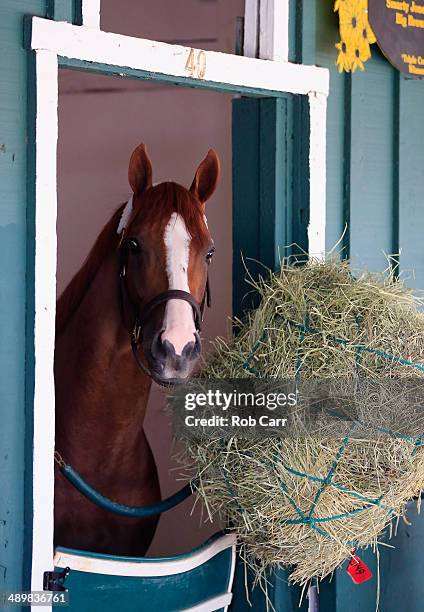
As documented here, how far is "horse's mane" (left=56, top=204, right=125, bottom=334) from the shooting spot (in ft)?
8.96

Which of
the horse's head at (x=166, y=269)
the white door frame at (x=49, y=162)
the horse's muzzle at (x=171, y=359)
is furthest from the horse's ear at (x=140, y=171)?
the horse's muzzle at (x=171, y=359)

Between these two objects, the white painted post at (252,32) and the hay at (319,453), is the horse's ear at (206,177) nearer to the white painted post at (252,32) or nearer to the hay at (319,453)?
the white painted post at (252,32)

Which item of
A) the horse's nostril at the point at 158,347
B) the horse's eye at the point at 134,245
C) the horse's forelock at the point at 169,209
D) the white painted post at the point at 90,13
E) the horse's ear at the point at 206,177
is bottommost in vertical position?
the horse's nostril at the point at 158,347

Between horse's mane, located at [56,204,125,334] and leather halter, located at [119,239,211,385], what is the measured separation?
18 centimetres

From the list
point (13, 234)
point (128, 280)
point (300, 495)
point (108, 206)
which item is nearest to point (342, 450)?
point (300, 495)

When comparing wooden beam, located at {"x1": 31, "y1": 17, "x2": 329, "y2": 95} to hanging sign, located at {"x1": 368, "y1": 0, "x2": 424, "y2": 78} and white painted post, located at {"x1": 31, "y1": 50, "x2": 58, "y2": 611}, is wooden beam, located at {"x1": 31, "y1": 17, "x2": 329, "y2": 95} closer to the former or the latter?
white painted post, located at {"x1": 31, "y1": 50, "x2": 58, "y2": 611}

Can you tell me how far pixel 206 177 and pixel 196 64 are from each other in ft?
1.35

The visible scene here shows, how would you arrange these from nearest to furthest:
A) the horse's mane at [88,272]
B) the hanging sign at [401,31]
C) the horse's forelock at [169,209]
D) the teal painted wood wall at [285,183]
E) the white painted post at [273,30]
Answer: the teal painted wood wall at [285,183] < the horse's forelock at [169,209] < the white painted post at [273,30] < the horse's mane at [88,272] < the hanging sign at [401,31]

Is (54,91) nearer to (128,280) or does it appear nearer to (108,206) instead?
(128,280)

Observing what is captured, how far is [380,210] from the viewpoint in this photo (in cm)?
296

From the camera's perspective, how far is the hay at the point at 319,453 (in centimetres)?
223

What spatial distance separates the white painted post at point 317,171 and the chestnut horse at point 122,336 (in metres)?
0.30

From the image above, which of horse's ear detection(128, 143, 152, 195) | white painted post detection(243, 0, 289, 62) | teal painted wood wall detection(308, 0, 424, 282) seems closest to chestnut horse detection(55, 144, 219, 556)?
horse's ear detection(128, 143, 152, 195)

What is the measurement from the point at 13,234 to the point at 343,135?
1.23 meters
